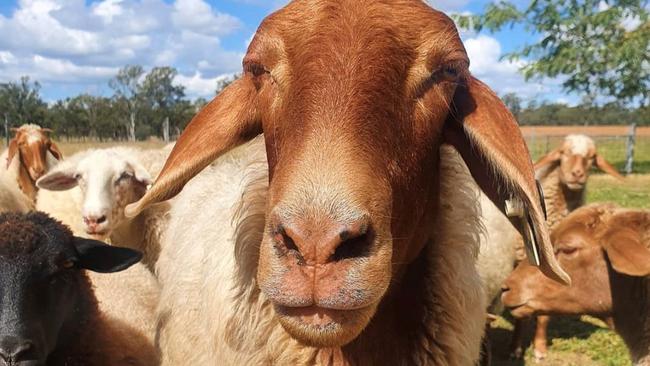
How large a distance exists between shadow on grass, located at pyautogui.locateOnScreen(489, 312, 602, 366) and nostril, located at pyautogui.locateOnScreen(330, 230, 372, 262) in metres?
5.26

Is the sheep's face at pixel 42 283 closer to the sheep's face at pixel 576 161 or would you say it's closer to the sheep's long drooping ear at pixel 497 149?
the sheep's long drooping ear at pixel 497 149

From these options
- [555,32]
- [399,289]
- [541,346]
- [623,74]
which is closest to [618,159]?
[623,74]

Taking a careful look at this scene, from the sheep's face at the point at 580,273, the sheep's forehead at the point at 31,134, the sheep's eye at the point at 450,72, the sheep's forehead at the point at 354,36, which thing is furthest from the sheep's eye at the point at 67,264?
the sheep's forehead at the point at 31,134

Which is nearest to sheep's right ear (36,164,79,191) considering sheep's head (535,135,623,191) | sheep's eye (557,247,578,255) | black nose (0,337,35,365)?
black nose (0,337,35,365)

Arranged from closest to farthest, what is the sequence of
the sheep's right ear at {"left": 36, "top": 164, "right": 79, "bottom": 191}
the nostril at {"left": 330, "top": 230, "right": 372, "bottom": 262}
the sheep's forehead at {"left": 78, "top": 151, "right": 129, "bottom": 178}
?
1. the nostril at {"left": 330, "top": 230, "right": 372, "bottom": 262}
2. the sheep's forehead at {"left": 78, "top": 151, "right": 129, "bottom": 178}
3. the sheep's right ear at {"left": 36, "top": 164, "right": 79, "bottom": 191}

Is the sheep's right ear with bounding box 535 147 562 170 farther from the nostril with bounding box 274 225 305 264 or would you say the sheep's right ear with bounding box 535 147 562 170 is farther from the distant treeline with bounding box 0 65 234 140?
the distant treeline with bounding box 0 65 234 140

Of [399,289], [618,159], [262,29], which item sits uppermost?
[618,159]

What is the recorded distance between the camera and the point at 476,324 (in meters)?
2.46

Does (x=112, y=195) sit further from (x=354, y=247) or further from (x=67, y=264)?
(x=354, y=247)

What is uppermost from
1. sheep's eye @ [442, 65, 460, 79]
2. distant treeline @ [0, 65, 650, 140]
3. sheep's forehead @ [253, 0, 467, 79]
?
distant treeline @ [0, 65, 650, 140]

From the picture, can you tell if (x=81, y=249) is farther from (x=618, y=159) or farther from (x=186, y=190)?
(x=618, y=159)

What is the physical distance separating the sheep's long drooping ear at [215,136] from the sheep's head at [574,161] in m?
7.13

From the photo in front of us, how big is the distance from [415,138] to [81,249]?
2564 mm

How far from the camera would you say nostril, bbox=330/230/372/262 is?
1.53 metres
